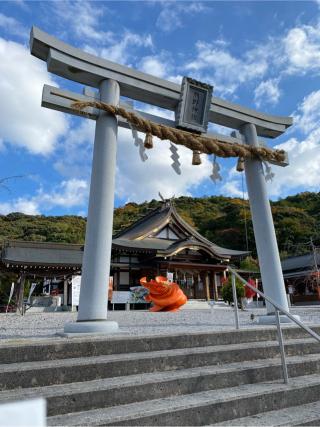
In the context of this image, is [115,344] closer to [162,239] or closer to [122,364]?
[122,364]

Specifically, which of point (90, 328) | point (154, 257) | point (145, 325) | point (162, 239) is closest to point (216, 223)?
point (162, 239)

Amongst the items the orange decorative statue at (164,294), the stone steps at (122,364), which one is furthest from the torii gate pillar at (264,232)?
the orange decorative statue at (164,294)

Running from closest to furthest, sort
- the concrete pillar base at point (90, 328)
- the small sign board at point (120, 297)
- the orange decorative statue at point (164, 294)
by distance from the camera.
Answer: the concrete pillar base at point (90, 328) < the orange decorative statue at point (164, 294) < the small sign board at point (120, 297)

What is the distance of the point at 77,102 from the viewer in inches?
181

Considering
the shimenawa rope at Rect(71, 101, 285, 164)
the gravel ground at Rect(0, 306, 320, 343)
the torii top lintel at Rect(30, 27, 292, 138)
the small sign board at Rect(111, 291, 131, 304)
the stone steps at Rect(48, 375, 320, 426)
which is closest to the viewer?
the stone steps at Rect(48, 375, 320, 426)

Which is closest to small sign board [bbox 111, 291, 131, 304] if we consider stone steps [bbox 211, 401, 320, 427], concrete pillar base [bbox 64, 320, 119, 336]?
concrete pillar base [bbox 64, 320, 119, 336]

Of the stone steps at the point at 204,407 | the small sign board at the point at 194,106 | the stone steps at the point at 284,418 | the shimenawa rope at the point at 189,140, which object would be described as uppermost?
the small sign board at the point at 194,106

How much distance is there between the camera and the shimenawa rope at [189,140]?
475 centimetres

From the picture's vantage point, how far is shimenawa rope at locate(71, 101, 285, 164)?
187 inches

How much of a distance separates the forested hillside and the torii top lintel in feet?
98.4

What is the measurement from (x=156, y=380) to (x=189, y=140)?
373 cm

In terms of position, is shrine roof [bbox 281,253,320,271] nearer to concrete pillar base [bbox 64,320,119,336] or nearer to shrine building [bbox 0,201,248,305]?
shrine building [bbox 0,201,248,305]

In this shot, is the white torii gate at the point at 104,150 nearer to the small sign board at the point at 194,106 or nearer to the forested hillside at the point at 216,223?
the small sign board at the point at 194,106

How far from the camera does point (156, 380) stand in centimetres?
272
